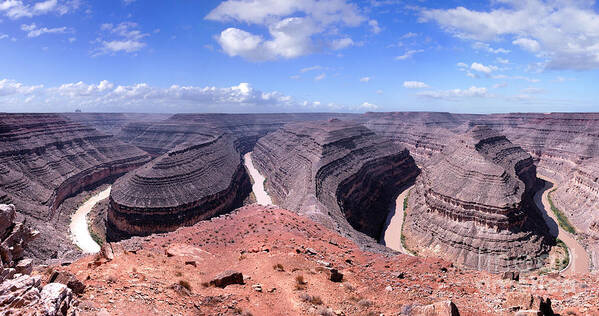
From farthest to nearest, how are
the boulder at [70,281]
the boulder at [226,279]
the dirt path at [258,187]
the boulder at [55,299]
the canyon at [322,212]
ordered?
the dirt path at [258,187] < the canyon at [322,212] < the boulder at [226,279] < the boulder at [70,281] < the boulder at [55,299]

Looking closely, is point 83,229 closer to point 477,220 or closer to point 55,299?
point 55,299

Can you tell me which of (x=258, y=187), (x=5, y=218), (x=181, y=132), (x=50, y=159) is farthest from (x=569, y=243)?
(x=181, y=132)

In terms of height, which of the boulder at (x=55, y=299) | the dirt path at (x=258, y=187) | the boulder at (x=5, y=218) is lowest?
the dirt path at (x=258, y=187)

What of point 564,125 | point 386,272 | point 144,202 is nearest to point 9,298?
point 386,272

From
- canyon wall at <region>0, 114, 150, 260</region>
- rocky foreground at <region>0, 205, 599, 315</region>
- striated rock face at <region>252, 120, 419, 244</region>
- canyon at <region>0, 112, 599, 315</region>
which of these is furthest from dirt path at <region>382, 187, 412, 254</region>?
canyon wall at <region>0, 114, 150, 260</region>

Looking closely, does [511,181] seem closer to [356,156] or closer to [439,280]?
[356,156]

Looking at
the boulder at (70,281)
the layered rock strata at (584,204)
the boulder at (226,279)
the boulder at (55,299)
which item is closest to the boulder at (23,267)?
the boulder at (70,281)

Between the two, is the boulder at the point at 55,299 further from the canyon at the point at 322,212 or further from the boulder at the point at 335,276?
the boulder at the point at 335,276
